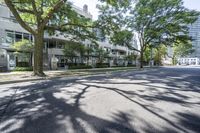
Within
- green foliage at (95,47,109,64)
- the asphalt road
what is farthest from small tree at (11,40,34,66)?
the asphalt road

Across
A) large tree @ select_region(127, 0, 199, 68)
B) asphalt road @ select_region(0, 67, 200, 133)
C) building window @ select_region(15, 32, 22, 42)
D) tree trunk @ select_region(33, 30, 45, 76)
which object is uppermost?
large tree @ select_region(127, 0, 199, 68)

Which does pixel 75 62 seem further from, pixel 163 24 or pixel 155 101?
pixel 155 101

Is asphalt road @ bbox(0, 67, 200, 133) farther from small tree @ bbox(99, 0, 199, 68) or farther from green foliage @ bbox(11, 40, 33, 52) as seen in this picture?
small tree @ bbox(99, 0, 199, 68)

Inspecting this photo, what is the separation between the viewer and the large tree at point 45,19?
17.9 metres

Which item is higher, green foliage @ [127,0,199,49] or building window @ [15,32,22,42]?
green foliage @ [127,0,199,49]

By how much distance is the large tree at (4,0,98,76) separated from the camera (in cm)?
1788

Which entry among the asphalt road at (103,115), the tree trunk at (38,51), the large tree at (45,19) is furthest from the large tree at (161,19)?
the asphalt road at (103,115)

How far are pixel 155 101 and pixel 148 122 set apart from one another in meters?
2.18

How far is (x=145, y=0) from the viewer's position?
36.7 metres

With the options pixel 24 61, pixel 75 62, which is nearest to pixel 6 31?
pixel 24 61

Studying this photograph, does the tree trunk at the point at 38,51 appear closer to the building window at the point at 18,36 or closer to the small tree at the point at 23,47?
the small tree at the point at 23,47

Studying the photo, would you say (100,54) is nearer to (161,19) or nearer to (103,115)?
(161,19)

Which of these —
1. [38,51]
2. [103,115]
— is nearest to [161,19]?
[38,51]

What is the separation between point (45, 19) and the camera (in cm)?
1814
